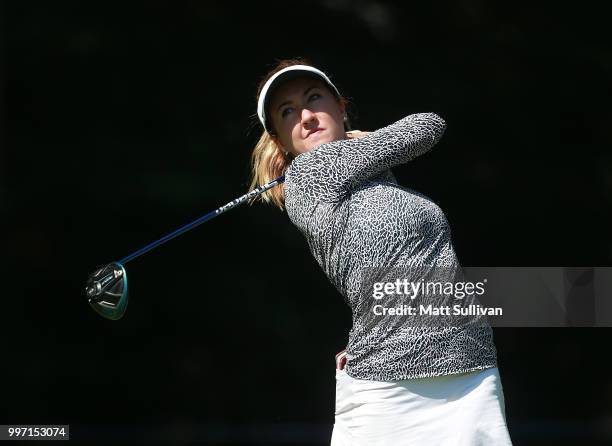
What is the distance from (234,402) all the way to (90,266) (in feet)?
2.75

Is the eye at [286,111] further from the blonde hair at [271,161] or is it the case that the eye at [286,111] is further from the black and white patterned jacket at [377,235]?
the black and white patterned jacket at [377,235]

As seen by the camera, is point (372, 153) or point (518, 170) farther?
point (518, 170)

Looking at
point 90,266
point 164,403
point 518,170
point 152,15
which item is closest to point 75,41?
point 152,15

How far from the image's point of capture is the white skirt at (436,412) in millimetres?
2094

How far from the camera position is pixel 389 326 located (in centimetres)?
211

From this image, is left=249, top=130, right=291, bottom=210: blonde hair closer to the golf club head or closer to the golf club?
the golf club

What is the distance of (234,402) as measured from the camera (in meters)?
4.63

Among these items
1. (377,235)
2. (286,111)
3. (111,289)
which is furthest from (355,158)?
(111,289)

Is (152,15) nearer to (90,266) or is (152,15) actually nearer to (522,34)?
(90,266)

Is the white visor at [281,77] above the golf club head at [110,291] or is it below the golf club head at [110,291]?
above

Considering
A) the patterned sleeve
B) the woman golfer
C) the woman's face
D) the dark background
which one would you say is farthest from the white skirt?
the dark background

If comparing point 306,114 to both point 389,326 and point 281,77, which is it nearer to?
point 281,77

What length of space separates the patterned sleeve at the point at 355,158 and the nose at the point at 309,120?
15cm

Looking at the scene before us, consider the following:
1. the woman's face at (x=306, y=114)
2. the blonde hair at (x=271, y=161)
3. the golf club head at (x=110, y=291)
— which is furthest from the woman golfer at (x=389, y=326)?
the golf club head at (x=110, y=291)
